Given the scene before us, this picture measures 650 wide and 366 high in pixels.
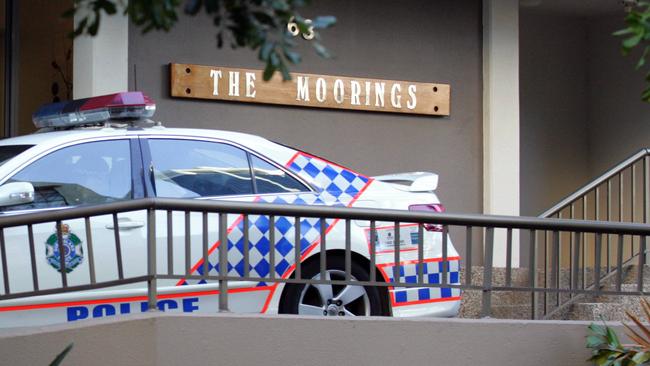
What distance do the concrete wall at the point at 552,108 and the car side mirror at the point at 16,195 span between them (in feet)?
26.8

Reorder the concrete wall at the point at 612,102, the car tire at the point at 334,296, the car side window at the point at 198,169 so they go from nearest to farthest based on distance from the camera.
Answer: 1. the car tire at the point at 334,296
2. the car side window at the point at 198,169
3. the concrete wall at the point at 612,102

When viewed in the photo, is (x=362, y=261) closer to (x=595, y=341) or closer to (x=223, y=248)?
(x=223, y=248)

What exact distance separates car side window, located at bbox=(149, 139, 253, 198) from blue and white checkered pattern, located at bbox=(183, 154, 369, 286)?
22 cm

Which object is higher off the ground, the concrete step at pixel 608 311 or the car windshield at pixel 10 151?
the car windshield at pixel 10 151

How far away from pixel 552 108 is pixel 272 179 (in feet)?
24.1

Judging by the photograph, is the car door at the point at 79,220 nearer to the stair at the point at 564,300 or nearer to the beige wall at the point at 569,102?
the stair at the point at 564,300

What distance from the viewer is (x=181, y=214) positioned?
6609 mm

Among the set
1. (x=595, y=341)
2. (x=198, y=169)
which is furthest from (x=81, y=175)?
(x=595, y=341)

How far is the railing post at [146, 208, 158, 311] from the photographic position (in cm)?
602

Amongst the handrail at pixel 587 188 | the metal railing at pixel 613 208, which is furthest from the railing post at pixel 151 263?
the handrail at pixel 587 188

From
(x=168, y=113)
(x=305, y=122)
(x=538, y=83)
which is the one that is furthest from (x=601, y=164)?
(x=168, y=113)

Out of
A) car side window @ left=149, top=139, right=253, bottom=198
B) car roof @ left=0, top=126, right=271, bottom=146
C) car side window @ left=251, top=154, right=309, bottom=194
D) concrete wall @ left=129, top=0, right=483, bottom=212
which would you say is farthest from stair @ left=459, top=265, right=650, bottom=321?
car roof @ left=0, top=126, right=271, bottom=146

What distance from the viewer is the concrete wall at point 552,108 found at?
13.5m

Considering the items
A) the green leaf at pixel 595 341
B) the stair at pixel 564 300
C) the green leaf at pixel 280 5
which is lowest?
the stair at pixel 564 300
